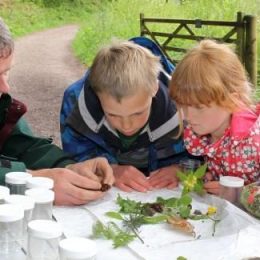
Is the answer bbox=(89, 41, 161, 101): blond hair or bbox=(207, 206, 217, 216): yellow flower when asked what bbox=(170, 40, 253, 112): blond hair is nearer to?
bbox=(89, 41, 161, 101): blond hair

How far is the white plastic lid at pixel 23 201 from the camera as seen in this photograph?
1.26m

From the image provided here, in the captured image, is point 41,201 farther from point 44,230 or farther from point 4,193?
point 44,230

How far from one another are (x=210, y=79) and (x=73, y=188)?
54cm

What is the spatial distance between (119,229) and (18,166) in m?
0.46

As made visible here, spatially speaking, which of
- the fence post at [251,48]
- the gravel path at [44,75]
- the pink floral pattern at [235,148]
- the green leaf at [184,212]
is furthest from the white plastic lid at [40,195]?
the gravel path at [44,75]

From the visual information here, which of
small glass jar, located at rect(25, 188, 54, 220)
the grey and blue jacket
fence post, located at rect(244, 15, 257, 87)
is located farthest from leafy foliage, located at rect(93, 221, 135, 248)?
fence post, located at rect(244, 15, 257, 87)

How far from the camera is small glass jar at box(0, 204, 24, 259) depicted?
1.19 m

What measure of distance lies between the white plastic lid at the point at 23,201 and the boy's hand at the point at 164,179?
633 millimetres

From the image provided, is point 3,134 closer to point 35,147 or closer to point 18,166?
point 35,147

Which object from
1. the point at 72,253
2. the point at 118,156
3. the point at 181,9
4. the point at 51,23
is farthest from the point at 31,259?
the point at 51,23

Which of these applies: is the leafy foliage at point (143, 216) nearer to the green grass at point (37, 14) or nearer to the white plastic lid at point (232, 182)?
the white plastic lid at point (232, 182)

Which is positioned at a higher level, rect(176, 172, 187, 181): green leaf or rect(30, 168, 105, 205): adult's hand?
rect(176, 172, 187, 181): green leaf

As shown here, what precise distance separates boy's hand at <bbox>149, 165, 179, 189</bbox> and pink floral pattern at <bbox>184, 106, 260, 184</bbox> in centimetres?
17

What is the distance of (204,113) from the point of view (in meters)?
1.83
